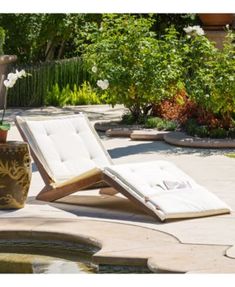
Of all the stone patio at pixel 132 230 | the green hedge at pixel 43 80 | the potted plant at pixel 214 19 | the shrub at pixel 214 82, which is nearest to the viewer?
the stone patio at pixel 132 230

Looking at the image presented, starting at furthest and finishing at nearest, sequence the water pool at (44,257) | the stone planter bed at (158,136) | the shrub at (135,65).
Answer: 1. the shrub at (135,65)
2. the stone planter bed at (158,136)
3. the water pool at (44,257)

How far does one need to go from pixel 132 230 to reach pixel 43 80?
1423cm

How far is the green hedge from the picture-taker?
23516 millimetres

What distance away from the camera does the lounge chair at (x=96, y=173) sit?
34.8 feet

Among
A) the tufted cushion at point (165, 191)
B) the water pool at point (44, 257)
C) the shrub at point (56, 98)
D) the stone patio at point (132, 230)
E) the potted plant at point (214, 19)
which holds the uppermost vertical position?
the potted plant at point (214, 19)

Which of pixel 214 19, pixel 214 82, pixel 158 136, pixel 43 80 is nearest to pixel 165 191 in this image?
pixel 214 82

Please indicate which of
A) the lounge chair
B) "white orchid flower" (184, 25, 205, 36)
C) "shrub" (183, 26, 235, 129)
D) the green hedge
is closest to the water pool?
the lounge chair

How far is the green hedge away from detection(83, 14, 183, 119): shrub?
4.87 metres

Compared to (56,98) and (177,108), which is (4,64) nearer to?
(56,98)

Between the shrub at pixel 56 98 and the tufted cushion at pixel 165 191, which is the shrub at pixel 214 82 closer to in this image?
the tufted cushion at pixel 165 191

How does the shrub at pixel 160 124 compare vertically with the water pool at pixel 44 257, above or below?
below

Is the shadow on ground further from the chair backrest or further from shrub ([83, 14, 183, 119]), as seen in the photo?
the chair backrest

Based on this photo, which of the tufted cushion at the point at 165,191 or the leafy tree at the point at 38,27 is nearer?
the tufted cushion at the point at 165,191

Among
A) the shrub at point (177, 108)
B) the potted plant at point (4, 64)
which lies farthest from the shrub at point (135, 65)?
the potted plant at point (4, 64)
